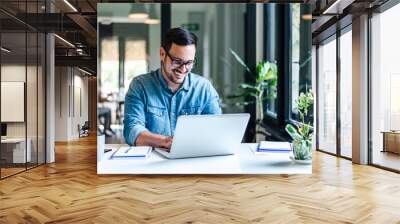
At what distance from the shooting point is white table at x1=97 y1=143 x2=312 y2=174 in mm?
5234

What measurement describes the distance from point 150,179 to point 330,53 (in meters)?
5.42

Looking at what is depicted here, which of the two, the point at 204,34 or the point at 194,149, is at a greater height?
the point at 204,34

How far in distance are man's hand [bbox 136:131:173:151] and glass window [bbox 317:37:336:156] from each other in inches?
204

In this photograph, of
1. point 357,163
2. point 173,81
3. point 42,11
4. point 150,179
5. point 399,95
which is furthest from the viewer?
point 357,163

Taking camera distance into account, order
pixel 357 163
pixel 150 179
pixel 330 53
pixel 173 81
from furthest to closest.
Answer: pixel 330 53 < pixel 357 163 < pixel 150 179 < pixel 173 81

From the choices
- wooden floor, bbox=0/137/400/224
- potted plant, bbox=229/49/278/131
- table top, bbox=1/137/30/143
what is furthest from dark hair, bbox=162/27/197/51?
table top, bbox=1/137/30/143

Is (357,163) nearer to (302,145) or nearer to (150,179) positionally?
(302,145)

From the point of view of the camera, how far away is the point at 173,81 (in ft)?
16.9

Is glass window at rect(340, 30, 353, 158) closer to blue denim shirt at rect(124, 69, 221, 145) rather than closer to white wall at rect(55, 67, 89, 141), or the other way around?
blue denim shirt at rect(124, 69, 221, 145)

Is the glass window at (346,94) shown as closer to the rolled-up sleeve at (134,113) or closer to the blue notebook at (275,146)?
the blue notebook at (275,146)

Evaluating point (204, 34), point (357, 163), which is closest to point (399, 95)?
point (357, 163)

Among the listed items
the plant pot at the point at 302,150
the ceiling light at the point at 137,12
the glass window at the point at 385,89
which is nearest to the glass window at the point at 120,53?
the ceiling light at the point at 137,12

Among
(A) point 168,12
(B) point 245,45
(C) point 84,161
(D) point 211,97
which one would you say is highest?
(A) point 168,12

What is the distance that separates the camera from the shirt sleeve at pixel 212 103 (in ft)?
17.0
